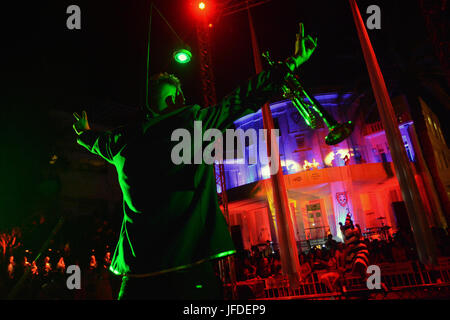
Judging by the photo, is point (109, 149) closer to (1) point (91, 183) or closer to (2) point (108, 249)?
(2) point (108, 249)

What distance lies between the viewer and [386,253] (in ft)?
33.9

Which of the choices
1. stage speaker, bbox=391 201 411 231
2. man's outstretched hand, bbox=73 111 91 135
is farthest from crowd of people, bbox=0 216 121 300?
stage speaker, bbox=391 201 411 231

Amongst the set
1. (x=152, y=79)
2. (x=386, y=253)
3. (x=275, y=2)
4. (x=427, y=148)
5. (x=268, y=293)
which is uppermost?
(x=275, y=2)

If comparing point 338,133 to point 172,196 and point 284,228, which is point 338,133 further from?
point 284,228

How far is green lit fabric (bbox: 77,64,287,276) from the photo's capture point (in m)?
0.98

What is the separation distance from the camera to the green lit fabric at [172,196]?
0.98 metres

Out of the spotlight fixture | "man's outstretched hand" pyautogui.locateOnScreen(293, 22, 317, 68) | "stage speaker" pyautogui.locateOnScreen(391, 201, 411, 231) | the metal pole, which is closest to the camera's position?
"man's outstretched hand" pyautogui.locateOnScreen(293, 22, 317, 68)

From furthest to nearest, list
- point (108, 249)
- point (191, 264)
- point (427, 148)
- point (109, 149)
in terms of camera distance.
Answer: point (427, 148)
point (108, 249)
point (109, 149)
point (191, 264)

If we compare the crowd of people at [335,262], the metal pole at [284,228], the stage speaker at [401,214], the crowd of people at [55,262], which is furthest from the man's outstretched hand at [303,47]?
the stage speaker at [401,214]

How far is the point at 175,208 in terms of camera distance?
1025mm

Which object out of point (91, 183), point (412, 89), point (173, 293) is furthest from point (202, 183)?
point (412, 89)

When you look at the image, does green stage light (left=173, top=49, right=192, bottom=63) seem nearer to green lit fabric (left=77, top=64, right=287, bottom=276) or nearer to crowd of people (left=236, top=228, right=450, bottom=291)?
green lit fabric (left=77, top=64, right=287, bottom=276)

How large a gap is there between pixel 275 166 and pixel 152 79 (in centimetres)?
819

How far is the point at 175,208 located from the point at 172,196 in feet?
0.15
